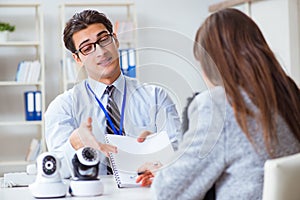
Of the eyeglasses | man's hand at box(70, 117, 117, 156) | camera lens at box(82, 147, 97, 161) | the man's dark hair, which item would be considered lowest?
camera lens at box(82, 147, 97, 161)

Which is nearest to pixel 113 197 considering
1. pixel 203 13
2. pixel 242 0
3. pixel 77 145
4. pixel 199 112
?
pixel 77 145

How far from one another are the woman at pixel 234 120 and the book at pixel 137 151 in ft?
0.39

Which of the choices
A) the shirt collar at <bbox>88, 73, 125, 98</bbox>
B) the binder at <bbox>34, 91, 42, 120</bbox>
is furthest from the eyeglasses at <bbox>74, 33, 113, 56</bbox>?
the binder at <bbox>34, 91, 42, 120</bbox>

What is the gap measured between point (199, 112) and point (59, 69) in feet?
13.1

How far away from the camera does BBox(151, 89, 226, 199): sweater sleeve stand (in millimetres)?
1573

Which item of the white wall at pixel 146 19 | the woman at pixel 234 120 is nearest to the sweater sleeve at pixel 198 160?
the woman at pixel 234 120

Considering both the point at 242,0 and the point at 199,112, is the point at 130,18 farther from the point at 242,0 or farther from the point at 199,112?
the point at 199,112

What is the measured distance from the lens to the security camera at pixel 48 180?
6.24 ft

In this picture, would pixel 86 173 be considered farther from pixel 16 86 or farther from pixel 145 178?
pixel 16 86

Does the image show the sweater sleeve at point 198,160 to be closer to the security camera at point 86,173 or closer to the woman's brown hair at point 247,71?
the woman's brown hair at point 247,71

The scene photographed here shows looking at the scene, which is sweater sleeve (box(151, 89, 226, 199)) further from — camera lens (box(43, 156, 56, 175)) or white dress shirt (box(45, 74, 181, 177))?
camera lens (box(43, 156, 56, 175))

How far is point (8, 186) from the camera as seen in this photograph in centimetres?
224

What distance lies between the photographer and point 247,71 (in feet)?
5.31

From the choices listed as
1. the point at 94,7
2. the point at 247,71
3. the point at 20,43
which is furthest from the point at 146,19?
the point at 247,71
